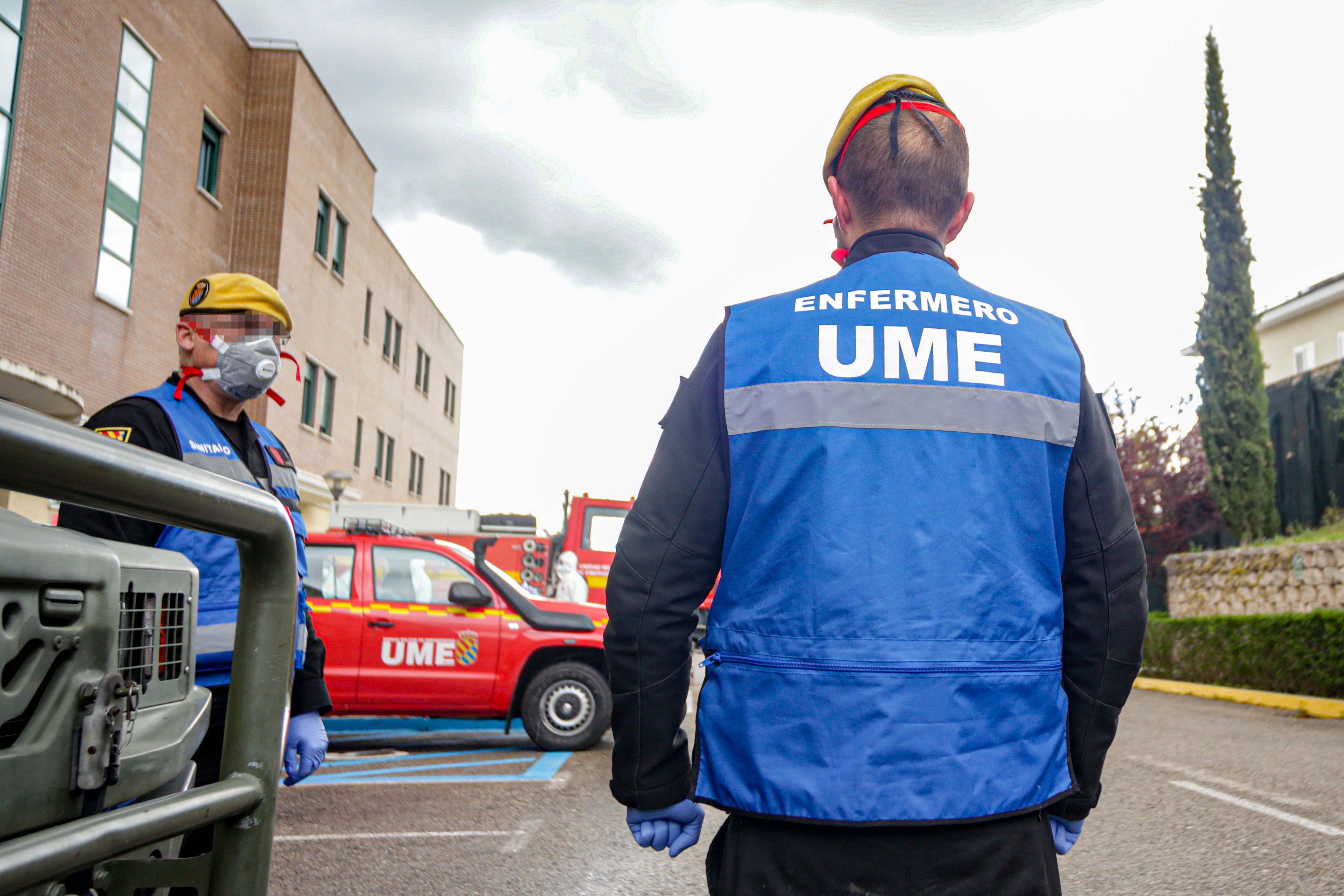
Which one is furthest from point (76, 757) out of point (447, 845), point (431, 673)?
point (431, 673)

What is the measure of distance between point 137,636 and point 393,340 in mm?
32779

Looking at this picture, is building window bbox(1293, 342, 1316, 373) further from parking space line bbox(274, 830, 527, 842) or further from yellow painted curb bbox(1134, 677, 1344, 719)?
parking space line bbox(274, 830, 527, 842)

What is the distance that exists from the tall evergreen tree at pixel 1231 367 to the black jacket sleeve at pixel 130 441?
2044 centimetres

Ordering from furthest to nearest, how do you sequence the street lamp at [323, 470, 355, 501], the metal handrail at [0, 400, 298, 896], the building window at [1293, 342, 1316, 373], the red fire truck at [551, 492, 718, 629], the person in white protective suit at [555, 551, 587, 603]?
the building window at [1293, 342, 1316, 373]
the street lamp at [323, 470, 355, 501]
the red fire truck at [551, 492, 718, 629]
the person in white protective suit at [555, 551, 587, 603]
the metal handrail at [0, 400, 298, 896]

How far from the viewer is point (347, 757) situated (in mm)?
8398

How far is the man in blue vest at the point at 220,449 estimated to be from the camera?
2.30m

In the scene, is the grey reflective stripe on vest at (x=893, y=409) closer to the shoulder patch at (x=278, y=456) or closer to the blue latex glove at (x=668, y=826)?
the blue latex glove at (x=668, y=826)

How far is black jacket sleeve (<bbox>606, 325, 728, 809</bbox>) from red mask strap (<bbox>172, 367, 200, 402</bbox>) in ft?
5.26

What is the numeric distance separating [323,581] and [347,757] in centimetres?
142

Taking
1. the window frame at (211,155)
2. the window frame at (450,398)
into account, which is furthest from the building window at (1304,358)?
the window frame at (450,398)

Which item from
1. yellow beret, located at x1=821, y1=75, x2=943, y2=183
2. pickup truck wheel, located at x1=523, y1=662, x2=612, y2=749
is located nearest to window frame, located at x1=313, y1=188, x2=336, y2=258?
pickup truck wheel, located at x1=523, y1=662, x2=612, y2=749

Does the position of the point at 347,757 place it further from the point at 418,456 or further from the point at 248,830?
the point at 418,456

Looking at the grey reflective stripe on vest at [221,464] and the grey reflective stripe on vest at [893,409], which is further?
the grey reflective stripe on vest at [221,464]

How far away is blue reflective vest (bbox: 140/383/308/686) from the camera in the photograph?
229 cm
